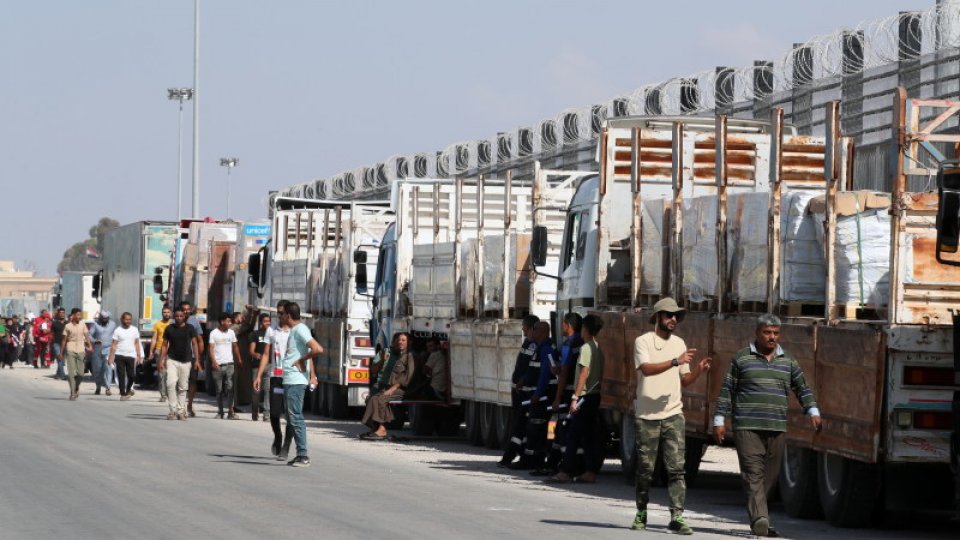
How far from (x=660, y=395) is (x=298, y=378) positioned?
6330 millimetres

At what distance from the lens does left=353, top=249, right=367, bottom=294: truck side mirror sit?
1177 inches

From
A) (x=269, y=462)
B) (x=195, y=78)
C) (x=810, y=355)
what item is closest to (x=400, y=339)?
(x=269, y=462)

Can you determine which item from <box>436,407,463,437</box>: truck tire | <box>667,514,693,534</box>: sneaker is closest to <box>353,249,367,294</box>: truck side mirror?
<box>436,407,463,437</box>: truck tire

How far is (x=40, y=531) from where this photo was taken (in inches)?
506

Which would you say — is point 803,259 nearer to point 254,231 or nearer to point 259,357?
point 259,357

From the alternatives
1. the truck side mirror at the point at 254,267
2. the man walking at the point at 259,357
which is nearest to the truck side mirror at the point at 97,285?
the truck side mirror at the point at 254,267

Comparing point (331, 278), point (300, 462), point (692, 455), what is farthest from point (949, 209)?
point (331, 278)

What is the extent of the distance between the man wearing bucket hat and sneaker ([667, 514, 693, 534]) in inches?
9.9

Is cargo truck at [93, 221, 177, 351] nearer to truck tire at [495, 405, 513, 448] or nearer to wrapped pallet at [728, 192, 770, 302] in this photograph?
truck tire at [495, 405, 513, 448]

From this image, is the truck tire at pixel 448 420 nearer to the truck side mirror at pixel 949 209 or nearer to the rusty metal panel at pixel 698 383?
the rusty metal panel at pixel 698 383

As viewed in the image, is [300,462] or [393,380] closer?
[300,462]

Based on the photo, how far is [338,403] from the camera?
3119 cm

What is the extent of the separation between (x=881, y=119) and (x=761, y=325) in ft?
50.3

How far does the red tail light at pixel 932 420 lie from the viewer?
13.4 meters
